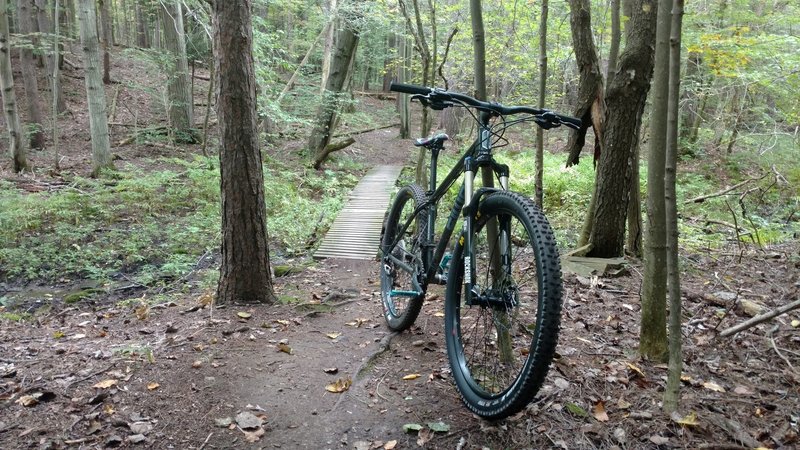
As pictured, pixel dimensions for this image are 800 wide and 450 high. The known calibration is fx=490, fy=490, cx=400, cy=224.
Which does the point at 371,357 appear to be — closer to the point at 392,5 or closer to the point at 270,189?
the point at 270,189

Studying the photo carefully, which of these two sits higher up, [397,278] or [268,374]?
[397,278]

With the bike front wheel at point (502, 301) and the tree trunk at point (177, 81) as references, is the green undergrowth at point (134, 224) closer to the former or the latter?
the tree trunk at point (177, 81)

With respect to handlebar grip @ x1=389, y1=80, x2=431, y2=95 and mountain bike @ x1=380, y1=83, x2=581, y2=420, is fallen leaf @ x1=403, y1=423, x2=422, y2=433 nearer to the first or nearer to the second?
mountain bike @ x1=380, y1=83, x2=581, y2=420

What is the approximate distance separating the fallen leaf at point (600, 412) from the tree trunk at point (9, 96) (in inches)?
544

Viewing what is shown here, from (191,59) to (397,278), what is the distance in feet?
47.0

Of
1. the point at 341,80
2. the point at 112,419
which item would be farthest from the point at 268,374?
the point at 341,80

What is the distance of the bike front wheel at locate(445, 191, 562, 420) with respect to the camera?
2.29 meters

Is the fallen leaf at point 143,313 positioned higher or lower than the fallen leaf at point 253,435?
lower

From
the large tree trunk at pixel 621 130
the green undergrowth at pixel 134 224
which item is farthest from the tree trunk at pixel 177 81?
the large tree trunk at pixel 621 130

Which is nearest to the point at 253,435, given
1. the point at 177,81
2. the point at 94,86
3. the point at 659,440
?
the point at 659,440

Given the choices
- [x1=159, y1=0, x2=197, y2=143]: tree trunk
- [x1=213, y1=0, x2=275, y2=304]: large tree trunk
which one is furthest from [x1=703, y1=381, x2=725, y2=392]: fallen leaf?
[x1=159, y1=0, x2=197, y2=143]: tree trunk

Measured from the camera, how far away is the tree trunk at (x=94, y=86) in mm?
11242

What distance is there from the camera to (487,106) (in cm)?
302

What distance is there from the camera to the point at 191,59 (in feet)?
52.2
